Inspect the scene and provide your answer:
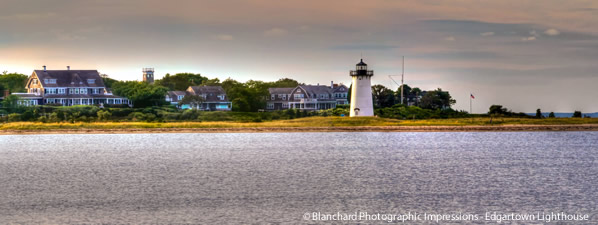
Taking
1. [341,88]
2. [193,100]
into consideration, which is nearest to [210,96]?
[193,100]

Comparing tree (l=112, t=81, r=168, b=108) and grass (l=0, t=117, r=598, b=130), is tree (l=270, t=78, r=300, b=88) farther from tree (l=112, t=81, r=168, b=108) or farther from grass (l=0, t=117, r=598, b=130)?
grass (l=0, t=117, r=598, b=130)

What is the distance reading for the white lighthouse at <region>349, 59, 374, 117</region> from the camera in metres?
93.2

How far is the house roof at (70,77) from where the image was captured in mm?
119375

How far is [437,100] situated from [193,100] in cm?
4502

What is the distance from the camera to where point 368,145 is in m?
73.9

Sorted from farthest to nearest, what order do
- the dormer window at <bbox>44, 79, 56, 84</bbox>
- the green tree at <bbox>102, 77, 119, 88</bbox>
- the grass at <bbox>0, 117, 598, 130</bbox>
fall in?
1. the green tree at <bbox>102, 77, 119, 88</bbox>
2. the dormer window at <bbox>44, 79, 56, 84</bbox>
3. the grass at <bbox>0, 117, 598, 130</bbox>

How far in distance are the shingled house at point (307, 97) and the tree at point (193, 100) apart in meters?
16.7

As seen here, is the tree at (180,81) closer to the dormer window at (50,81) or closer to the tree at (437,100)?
the dormer window at (50,81)

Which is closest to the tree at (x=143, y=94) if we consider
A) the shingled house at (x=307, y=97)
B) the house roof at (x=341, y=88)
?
the shingled house at (x=307, y=97)

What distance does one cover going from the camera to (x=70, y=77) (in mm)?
121438

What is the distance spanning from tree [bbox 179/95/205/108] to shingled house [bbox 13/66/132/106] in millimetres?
12237

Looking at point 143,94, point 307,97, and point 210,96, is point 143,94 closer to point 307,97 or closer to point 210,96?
point 210,96

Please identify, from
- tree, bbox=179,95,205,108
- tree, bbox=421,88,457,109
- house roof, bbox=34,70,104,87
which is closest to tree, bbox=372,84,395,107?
tree, bbox=421,88,457,109

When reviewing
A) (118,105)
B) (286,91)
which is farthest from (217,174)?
(286,91)
